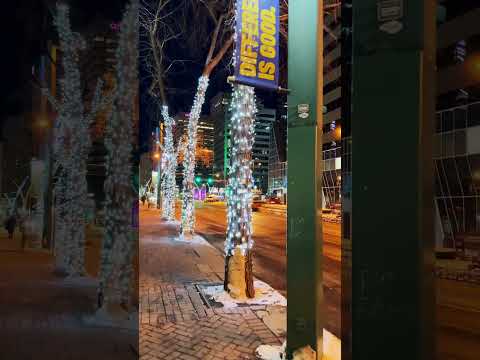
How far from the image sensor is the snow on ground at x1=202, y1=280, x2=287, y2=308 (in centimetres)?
779

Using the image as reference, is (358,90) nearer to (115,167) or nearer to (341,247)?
(115,167)

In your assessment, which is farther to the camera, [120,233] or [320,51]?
[120,233]

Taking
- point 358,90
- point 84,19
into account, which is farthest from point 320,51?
point 84,19

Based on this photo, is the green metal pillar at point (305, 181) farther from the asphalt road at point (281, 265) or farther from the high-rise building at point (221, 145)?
the high-rise building at point (221, 145)

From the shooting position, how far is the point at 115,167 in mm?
6609

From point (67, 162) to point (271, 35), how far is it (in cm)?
638

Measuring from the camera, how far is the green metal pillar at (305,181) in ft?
15.6

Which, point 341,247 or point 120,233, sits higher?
point 120,233

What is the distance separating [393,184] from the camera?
98.7 inches

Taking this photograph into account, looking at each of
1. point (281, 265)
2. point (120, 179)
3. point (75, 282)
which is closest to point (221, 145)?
point (281, 265)

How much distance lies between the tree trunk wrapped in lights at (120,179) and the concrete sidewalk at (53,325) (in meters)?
0.65

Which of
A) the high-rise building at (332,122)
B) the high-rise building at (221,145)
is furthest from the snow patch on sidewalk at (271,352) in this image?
the high-rise building at (221,145)

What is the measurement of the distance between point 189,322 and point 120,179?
2526 mm

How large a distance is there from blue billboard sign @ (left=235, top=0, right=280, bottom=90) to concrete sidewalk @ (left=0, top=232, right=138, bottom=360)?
160 inches
